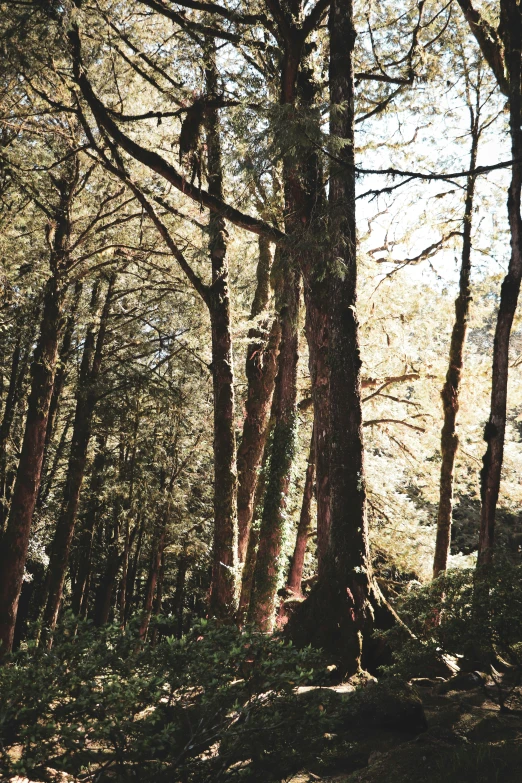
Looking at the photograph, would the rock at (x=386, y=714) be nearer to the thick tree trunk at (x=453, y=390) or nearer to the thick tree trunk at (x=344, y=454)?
the thick tree trunk at (x=344, y=454)

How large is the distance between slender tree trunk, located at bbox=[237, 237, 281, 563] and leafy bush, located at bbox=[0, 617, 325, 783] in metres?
8.05

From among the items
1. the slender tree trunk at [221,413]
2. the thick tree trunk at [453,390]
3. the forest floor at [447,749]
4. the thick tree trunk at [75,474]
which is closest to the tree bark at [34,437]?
the thick tree trunk at [75,474]

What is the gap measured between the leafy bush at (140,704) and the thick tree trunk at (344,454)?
254 cm

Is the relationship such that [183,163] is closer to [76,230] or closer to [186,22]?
[186,22]

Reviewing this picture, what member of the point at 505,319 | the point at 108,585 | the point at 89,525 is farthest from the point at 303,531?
the point at 108,585

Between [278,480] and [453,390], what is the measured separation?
4298mm

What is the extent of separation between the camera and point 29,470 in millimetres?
10867

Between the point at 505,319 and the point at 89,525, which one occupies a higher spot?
the point at 505,319

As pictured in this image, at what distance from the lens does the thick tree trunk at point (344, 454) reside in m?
6.15

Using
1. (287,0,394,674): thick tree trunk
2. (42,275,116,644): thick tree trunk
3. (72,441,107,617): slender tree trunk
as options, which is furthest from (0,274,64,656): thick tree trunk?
(72,441,107,617): slender tree trunk

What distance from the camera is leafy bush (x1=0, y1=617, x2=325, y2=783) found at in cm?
275

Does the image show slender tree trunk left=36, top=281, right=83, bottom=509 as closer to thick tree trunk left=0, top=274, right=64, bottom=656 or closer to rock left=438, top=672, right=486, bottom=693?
thick tree trunk left=0, top=274, right=64, bottom=656

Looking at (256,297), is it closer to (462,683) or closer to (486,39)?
(486,39)

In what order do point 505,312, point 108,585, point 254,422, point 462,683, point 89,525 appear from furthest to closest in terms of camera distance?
point 108,585
point 89,525
point 254,422
point 505,312
point 462,683
